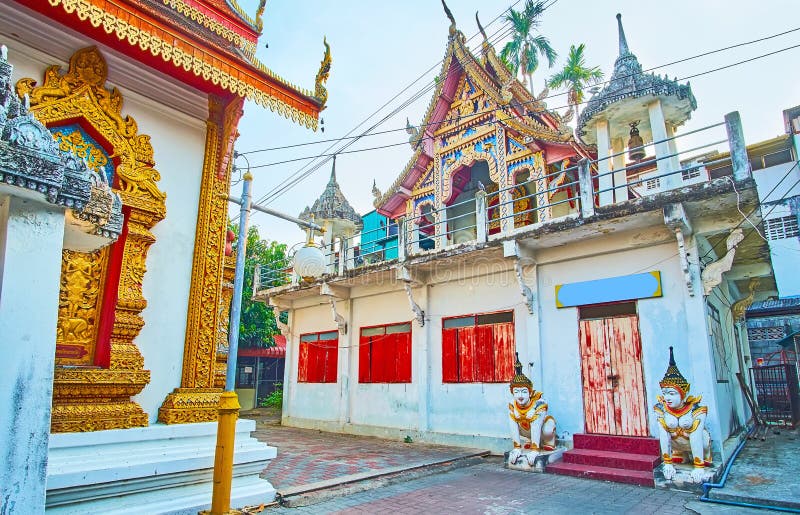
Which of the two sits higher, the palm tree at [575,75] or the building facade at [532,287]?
the palm tree at [575,75]

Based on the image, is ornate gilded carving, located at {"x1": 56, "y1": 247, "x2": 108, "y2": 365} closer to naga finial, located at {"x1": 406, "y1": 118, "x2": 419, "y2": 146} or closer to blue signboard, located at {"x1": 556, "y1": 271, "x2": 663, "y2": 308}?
blue signboard, located at {"x1": 556, "y1": 271, "x2": 663, "y2": 308}

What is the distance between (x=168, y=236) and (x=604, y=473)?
6680 mm

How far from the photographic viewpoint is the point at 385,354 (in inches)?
472

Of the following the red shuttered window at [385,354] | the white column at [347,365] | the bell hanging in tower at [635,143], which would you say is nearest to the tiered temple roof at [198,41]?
the bell hanging in tower at [635,143]

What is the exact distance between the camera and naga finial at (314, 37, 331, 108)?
17.2 feet

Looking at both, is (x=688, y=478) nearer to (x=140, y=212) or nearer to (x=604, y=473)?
→ (x=604, y=473)

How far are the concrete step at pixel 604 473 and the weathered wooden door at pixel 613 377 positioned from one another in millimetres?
952

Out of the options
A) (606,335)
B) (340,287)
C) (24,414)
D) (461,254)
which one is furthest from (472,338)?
(24,414)

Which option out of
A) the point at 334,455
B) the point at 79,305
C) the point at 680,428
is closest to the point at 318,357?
the point at 334,455

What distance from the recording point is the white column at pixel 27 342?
2195 mm

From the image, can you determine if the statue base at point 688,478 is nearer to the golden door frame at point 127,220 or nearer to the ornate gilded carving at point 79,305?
the golden door frame at point 127,220

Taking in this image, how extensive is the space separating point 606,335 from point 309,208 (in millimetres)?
12469

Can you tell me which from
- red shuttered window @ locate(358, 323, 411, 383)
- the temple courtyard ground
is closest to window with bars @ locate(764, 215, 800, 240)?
the temple courtyard ground

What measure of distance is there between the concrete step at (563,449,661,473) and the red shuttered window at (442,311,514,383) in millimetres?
2000
